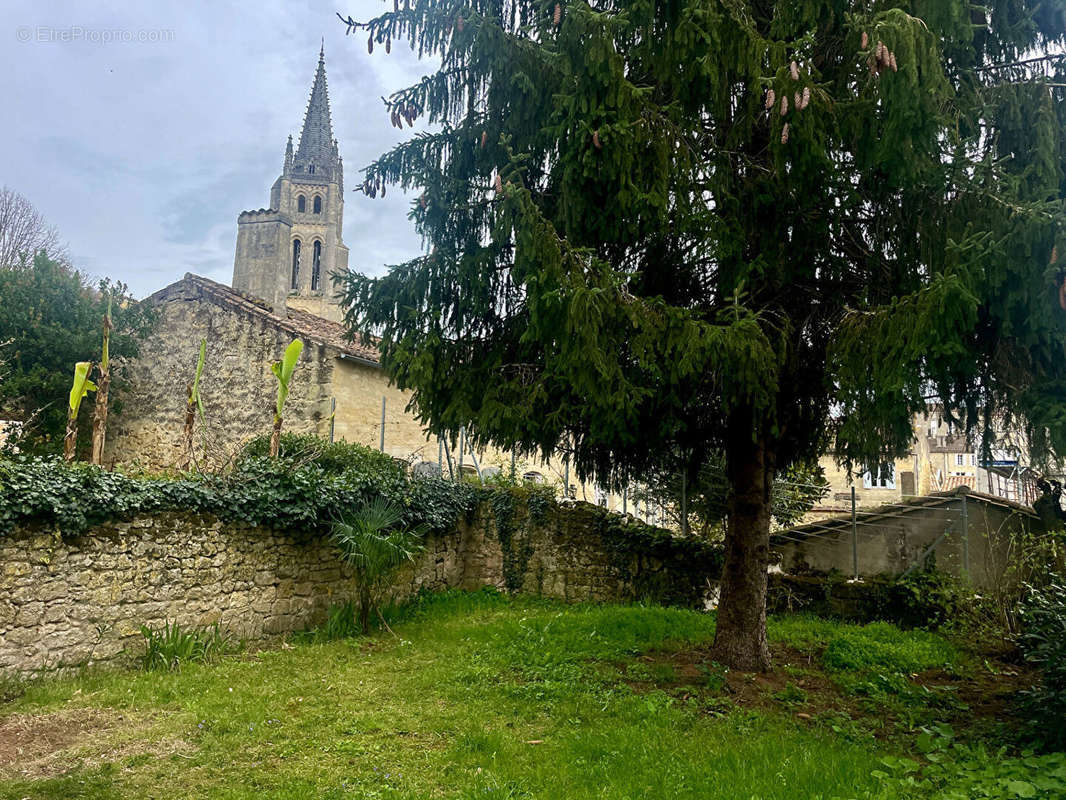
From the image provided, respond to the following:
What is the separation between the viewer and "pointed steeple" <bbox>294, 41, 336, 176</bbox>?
→ 205 feet

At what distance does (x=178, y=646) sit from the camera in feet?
25.8

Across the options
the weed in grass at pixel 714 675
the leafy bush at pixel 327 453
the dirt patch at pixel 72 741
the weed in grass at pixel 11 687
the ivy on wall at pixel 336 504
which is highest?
the leafy bush at pixel 327 453

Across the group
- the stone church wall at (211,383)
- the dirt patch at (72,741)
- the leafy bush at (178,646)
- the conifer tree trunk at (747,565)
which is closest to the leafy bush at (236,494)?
the leafy bush at (178,646)

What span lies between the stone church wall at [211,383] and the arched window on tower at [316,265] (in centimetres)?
4389

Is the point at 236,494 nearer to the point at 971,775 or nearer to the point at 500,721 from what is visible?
the point at 500,721

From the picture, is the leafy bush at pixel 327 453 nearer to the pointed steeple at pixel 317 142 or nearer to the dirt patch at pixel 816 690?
the dirt patch at pixel 816 690

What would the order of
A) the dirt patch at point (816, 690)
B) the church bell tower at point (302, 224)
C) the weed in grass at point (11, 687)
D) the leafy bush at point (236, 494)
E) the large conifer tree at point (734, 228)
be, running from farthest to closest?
the church bell tower at point (302, 224), the leafy bush at point (236, 494), the weed in grass at point (11, 687), the dirt patch at point (816, 690), the large conifer tree at point (734, 228)

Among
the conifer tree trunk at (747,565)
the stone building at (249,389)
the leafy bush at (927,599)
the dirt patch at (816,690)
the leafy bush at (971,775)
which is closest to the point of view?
the leafy bush at (971,775)

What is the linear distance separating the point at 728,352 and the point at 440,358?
2.83 m

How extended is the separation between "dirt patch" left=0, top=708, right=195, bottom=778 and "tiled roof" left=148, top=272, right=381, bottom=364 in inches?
399

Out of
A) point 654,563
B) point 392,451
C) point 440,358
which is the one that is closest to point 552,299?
point 440,358

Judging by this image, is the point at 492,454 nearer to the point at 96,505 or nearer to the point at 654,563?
the point at 654,563

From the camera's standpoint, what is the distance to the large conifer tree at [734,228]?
220 inches

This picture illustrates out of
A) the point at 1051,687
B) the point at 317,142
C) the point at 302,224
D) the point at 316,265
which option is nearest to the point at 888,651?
the point at 1051,687
